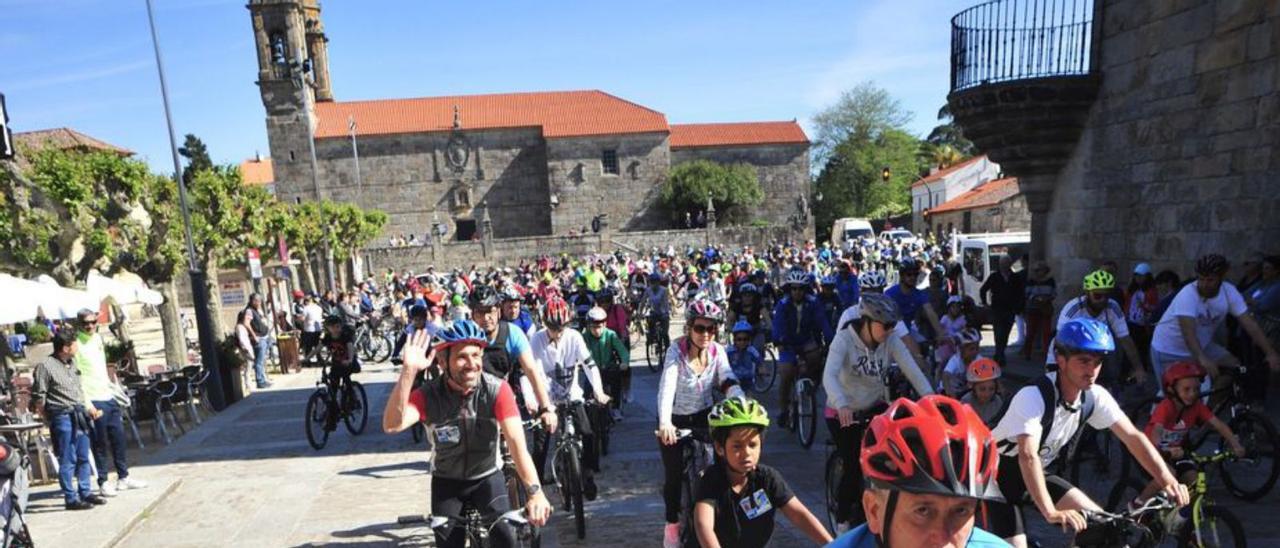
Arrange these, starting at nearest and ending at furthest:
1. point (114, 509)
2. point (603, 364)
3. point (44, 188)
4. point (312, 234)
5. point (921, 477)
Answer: point (921, 477)
point (114, 509)
point (603, 364)
point (44, 188)
point (312, 234)

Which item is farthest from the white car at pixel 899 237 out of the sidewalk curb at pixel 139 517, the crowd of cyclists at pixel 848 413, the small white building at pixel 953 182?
the sidewalk curb at pixel 139 517

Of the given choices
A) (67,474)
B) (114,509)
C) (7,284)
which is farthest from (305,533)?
(7,284)

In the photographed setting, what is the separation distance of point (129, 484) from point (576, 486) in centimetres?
520

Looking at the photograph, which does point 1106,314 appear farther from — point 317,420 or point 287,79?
point 287,79

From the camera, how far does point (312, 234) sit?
28.4 metres

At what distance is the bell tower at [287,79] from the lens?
4575 cm

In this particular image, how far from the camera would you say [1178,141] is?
8.88 meters

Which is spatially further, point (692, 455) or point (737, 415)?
point (692, 455)

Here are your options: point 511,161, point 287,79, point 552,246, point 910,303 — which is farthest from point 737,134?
point 910,303

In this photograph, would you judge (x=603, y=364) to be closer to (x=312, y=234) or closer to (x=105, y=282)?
(x=105, y=282)

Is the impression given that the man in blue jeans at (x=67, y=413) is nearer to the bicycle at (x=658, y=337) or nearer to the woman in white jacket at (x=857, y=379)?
the woman in white jacket at (x=857, y=379)

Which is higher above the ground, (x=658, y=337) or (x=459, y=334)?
(x=459, y=334)

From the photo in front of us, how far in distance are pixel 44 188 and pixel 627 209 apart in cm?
4545

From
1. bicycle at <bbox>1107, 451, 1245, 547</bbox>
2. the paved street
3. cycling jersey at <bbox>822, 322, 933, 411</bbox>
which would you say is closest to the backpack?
bicycle at <bbox>1107, 451, 1245, 547</bbox>
